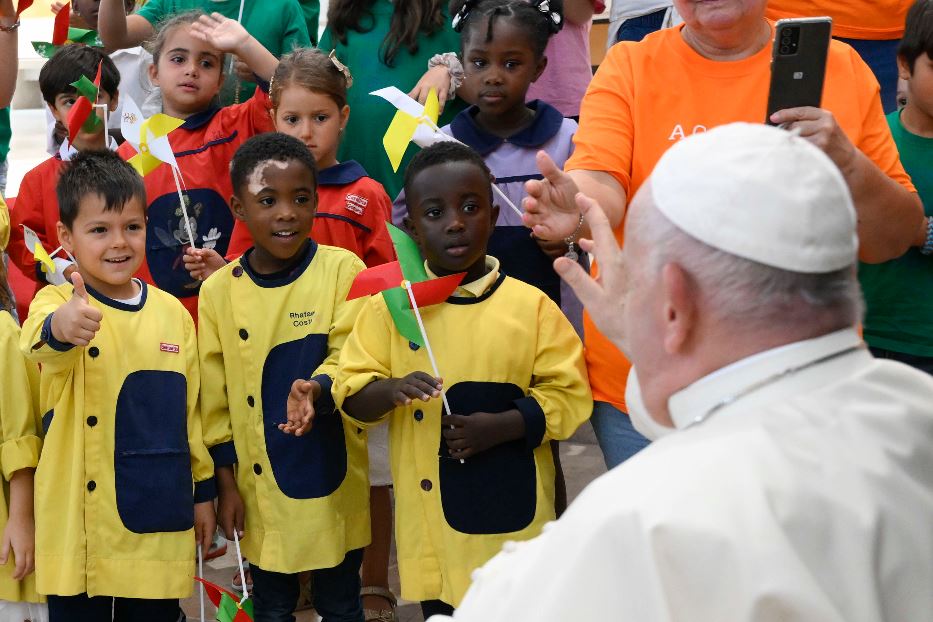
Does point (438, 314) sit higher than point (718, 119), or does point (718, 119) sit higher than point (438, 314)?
point (718, 119)

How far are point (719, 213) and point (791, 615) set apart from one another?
0.56m

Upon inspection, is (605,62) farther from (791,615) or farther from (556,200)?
(791,615)

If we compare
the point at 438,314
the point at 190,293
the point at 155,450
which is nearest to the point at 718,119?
the point at 438,314

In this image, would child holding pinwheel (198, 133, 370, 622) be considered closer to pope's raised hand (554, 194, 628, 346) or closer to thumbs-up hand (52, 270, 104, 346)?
thumbs-up hand (52, 270, 104, 346)

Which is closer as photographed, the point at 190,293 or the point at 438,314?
the point at 438,314

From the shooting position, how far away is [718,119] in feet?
9.94

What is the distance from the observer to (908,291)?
3.74 meters

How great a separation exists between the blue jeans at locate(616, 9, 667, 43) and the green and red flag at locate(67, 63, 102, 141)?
2333 mm

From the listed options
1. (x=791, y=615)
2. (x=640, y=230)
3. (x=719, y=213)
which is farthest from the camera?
(x=640, y=230)

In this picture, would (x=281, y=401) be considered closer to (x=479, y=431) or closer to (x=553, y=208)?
(x=479, y=431)

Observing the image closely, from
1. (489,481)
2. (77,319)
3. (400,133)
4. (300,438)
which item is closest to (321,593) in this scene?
(300,438)

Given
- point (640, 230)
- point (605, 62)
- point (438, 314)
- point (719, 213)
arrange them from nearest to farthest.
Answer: point (719, 213), point (640, 230), point (605, 62), point (438, 314)

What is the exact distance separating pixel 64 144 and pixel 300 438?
1715 millimetres

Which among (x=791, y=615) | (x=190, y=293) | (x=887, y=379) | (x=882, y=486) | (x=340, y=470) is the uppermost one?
(x=887, y=379)
